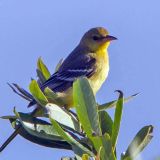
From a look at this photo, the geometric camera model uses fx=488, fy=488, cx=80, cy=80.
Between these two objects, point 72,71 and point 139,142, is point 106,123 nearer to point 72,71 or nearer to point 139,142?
point 139,142

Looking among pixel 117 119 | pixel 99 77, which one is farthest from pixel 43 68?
pixel 99 77

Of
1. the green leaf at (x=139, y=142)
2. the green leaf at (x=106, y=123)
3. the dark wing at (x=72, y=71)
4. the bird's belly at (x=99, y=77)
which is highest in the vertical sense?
the green leaf at (x=106, y=123)

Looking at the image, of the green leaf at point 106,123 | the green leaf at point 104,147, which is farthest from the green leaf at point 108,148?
the green leaf at point 106,123

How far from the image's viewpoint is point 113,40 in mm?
7684

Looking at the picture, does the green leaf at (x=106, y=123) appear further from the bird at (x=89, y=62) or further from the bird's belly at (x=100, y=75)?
the bird's belly at (x=100, y=75)

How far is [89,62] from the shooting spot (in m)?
7.69

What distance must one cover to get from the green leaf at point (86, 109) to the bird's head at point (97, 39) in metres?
5.86

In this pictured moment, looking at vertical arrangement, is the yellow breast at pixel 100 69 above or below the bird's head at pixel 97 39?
below

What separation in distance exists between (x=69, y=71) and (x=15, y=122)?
15.4 ft

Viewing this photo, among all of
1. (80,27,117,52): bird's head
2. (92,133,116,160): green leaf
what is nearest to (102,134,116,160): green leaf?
(92,133,116,160): green leaf

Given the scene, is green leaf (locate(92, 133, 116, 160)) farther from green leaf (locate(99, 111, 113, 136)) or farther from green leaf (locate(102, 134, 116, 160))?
green leaf (locate(99, 111, 113, 136))

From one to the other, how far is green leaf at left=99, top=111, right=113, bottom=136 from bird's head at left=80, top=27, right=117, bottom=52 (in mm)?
5584

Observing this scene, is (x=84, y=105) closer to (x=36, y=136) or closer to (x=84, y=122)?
(x=84, y=122)

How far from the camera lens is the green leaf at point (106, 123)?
2113 mm
